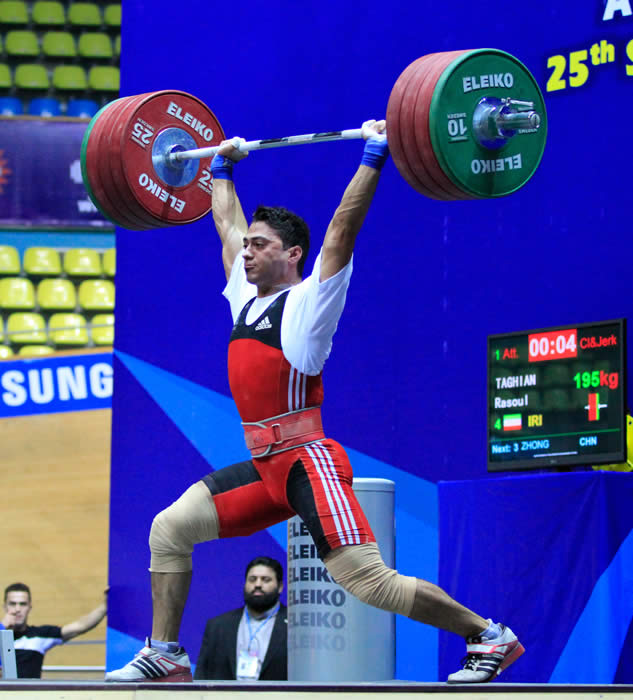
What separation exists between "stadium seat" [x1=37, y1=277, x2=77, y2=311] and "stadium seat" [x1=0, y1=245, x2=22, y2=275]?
33cm

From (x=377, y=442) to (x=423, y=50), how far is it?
1728mm

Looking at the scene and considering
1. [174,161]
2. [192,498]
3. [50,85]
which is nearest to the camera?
[192,498]

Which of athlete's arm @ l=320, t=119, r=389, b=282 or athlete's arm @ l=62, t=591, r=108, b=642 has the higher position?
athlete's arm @ l=320, t=119, r=389, b=282

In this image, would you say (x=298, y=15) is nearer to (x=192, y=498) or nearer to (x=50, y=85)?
(x=192, y=498)

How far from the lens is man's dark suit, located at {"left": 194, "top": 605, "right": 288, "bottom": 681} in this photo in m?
4.86

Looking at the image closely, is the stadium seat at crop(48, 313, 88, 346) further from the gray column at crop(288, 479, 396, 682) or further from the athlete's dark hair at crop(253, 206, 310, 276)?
the athlete's dark hair at crop(253, 206, 310, 276)

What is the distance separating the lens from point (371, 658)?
4090 millimetres

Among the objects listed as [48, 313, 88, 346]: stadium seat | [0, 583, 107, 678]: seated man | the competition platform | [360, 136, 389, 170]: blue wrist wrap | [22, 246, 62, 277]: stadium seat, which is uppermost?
[22, 246, 62, 277]: stadium seat

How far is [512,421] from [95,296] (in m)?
7.64

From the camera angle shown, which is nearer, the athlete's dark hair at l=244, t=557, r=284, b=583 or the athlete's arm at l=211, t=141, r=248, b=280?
the athlete's arm at l=211, t=141, r=248, b=280

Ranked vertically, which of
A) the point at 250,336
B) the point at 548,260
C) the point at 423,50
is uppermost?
the point at 423,50

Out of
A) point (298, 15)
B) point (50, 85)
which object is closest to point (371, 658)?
point (298, 15)

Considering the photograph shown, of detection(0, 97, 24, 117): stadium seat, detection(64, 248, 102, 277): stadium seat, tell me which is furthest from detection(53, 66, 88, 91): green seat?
detection(64, 248, 102, 277): stadium seat

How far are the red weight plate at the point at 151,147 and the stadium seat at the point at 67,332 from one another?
6.73 metres
